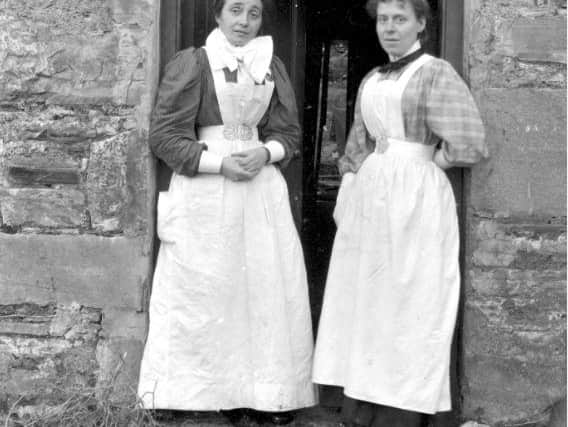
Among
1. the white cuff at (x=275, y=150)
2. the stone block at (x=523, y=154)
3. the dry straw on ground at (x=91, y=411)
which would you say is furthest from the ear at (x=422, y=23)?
the dry straw on ground at (x=91, y=411)

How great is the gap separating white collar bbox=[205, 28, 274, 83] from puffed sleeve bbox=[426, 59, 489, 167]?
0.66 metres

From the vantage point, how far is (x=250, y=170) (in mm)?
3459

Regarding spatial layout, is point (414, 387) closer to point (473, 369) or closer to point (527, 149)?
point (473, 369)

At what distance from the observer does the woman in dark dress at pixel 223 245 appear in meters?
3.46

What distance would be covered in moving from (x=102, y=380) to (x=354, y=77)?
6.49ft

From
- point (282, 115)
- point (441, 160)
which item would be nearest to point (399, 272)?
point (441, 160)

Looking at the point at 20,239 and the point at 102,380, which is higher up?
the point at 20,239

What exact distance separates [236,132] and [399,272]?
0.84 metres

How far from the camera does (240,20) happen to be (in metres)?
3.46

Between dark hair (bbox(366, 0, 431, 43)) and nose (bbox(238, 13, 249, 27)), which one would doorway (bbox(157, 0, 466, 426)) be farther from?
nose (bbox(238, 13, 249, 27))

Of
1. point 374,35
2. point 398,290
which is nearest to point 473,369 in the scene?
point 398,290

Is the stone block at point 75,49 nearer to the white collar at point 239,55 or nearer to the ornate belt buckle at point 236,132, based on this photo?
the white collar at point 239,55

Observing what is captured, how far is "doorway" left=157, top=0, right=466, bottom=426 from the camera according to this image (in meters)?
4.07

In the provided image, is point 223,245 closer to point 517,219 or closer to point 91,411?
point 91,411
